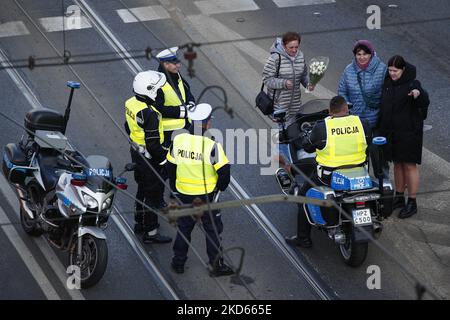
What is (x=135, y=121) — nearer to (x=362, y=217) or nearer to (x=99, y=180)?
(x=99, y=180)

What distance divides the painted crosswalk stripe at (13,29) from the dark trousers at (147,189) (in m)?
6.22

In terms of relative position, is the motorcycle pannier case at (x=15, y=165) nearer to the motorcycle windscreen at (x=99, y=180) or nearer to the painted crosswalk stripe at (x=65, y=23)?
the motorcycle windscreen at (x=99, y=180)

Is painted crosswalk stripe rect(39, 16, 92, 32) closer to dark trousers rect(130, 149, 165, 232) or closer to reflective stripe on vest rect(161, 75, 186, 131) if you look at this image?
reflective stripe on vest rect(161, 75, 186, 131)

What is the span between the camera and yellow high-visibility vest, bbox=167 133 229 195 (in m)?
11.6

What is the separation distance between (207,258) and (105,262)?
1.33 m

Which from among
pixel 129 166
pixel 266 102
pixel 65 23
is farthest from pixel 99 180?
pixel 65 23

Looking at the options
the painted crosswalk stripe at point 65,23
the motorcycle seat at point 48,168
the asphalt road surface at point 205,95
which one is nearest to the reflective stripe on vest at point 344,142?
the asphalt road surface at point 205,95

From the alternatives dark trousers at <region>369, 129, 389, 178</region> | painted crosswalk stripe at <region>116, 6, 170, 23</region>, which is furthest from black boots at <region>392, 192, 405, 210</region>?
painted crosswalk stripe at <region>116, 6, 170, 23</region>

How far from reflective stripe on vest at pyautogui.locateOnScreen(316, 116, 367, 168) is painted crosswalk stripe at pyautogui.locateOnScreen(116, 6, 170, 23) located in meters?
7.34
